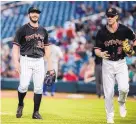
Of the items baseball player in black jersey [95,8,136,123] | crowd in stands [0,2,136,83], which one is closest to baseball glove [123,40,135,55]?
baseball player in black jersey [95,8,136,123]

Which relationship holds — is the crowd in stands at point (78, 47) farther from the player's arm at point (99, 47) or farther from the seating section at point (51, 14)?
the player's arm at point (99, 47)

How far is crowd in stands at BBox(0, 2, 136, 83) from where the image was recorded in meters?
17.7

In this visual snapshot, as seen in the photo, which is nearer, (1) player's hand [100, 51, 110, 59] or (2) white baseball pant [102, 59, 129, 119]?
(1) player's hand [100, 51, 110, 59]

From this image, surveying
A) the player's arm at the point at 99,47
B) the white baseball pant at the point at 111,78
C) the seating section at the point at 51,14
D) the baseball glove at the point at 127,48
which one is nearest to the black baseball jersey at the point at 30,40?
the player's arm at the point at 99,47

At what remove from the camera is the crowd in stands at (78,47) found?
1769 centimetres

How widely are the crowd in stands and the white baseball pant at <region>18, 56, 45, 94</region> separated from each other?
793 centimetres

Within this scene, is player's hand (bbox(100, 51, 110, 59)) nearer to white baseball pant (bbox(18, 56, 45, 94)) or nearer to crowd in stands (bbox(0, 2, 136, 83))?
white baseball pant (bbox(18, 56, 45, 94))

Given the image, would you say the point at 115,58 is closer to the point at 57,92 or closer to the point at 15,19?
the point at 57,92

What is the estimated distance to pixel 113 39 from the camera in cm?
768

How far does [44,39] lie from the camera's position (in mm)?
8461

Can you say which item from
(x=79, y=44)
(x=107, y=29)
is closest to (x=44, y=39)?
(x=107, y=29)

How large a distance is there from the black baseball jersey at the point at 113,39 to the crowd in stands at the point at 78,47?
8219mm

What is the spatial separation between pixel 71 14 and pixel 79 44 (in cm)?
416

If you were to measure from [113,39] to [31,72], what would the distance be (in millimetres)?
1604
